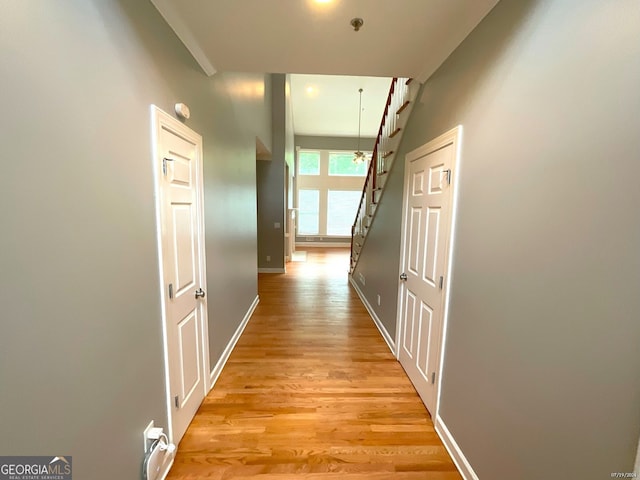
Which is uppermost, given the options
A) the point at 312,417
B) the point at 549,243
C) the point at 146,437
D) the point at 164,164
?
the point at 164,164

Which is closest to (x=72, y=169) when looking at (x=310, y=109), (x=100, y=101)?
(x=100, y=101)

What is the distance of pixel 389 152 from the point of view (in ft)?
10.5

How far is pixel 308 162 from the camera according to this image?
953cm

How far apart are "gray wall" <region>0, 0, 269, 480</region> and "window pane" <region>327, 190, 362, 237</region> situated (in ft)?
27.4

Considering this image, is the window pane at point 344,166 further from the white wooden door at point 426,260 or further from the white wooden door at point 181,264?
the white wooden door at point 181,264

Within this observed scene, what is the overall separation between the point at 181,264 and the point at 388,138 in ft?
9.03

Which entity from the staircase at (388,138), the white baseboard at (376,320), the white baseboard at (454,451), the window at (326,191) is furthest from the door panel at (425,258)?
the window at (326,191)

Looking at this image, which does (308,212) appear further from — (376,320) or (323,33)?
(323,33)

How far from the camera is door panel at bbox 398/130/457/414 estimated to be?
1819mm

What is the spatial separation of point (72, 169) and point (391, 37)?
1.76m

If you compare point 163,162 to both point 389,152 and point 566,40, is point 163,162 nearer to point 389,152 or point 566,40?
point 566,40

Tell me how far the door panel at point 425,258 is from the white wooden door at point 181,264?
1708 mm

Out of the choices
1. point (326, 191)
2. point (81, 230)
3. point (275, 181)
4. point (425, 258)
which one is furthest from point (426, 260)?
point (326, 191)

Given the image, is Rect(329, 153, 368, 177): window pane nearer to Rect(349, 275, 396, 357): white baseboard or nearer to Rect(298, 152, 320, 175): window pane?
Rect(298, 152, 320, 175): window pane
